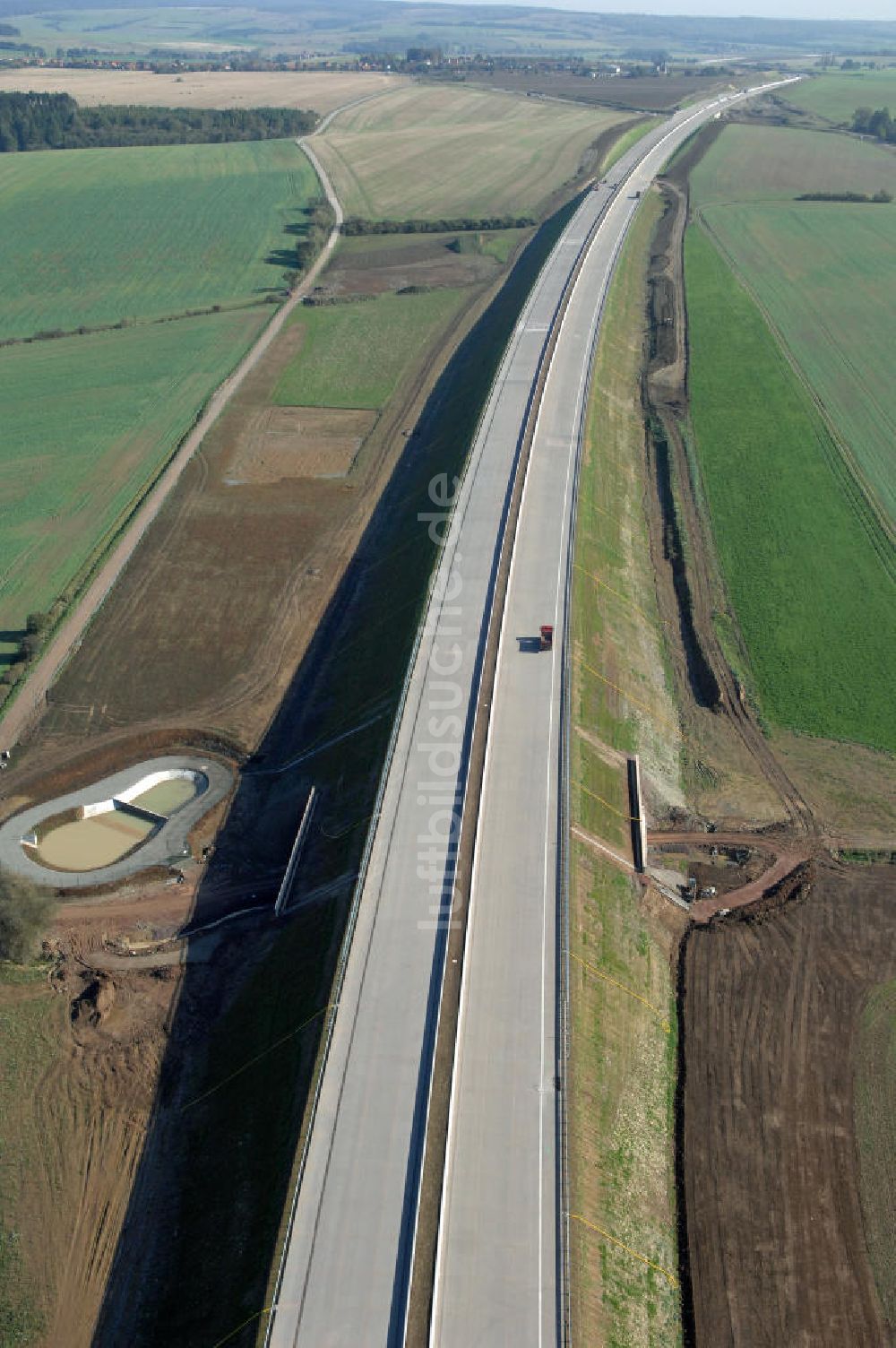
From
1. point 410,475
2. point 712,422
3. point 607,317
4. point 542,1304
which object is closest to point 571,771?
point 542,1304

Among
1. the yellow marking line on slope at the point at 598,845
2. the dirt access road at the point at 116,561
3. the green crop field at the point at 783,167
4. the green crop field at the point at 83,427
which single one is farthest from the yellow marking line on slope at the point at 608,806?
the green crop field at the point at 783,167

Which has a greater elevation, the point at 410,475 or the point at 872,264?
the point at 872,264

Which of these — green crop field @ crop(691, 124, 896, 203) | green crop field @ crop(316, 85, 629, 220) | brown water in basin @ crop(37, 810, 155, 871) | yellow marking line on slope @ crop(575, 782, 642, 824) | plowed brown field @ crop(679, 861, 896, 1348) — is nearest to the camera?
plowed brown field @ crop(679, 861, 896, 1348)

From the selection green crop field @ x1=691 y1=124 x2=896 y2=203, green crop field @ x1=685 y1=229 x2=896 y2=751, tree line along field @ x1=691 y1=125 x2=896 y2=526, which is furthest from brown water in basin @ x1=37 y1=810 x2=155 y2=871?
green crop field @ x1=691 y1=124 x2=896 y2=203

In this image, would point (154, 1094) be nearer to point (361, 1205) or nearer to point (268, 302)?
point (361, 1205)

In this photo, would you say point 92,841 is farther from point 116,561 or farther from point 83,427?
point 83,427

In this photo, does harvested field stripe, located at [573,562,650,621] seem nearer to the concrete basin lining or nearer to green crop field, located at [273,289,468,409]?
the concrete basin lining
